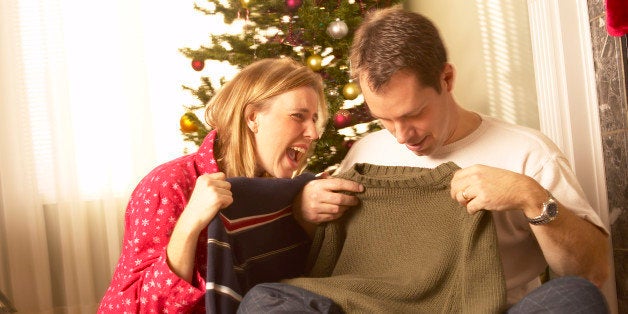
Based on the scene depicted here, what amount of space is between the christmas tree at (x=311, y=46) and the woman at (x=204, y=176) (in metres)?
0.65

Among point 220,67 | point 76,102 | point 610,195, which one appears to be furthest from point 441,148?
point 76,102

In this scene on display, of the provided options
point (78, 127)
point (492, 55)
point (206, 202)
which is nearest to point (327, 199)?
point (206, 202)

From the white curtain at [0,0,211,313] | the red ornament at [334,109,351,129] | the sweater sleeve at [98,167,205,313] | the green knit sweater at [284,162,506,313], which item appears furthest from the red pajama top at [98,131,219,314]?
the white curtain at [0,0,211,313]

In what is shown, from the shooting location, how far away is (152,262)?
1.71 m

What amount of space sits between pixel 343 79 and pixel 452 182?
4.55ft

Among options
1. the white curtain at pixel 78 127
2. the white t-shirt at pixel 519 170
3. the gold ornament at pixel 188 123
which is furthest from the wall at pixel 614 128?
the white curtain at pixel 78 127

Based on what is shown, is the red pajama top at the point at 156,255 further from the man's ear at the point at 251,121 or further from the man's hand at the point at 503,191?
the man's hand at the point at 503,191

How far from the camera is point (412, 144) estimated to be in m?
1.84

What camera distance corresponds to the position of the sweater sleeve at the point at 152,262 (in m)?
1.64

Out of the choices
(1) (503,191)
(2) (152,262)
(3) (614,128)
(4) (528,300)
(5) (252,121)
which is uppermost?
(5) (252,121)

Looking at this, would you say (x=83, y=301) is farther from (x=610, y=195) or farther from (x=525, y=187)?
(x=525, y=187)

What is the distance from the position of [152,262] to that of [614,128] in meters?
1.50

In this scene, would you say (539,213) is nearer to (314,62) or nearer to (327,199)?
(327,199)

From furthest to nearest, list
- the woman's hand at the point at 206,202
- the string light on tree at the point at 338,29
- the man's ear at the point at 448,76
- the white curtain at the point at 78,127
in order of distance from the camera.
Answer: the white curtain at the point at 78,127, the string light on tree at the point at 338,29, the man's ear at the point at 448,76, the woman's hand at the point at 206,202
